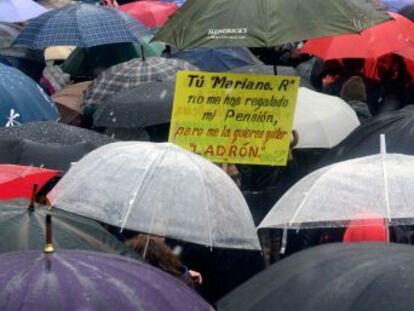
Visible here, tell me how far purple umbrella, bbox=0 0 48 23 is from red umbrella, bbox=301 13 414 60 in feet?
15.4

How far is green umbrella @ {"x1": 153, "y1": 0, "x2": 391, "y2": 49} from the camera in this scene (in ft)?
22.7

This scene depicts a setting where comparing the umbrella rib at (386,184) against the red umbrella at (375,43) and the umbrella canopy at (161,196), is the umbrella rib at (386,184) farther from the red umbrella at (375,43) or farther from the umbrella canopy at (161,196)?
the red umbrella at (375,43)

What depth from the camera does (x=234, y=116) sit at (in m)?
6.92

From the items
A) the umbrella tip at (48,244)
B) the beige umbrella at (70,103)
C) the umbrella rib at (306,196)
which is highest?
the umbrella tip at (48,244)

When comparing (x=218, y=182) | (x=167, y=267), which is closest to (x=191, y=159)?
(x=218, y=182)

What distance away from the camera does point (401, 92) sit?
9.64 meters

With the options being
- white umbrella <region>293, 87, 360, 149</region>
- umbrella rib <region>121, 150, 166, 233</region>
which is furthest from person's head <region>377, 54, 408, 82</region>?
umbrella rib <region>121, 150, 166, 233</region>

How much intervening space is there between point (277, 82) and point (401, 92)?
2925 millimetres

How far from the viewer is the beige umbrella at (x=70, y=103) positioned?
10.3 m

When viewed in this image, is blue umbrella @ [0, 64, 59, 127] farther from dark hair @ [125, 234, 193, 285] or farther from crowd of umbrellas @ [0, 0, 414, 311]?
dark hair @ [125, 234, 193, 285]

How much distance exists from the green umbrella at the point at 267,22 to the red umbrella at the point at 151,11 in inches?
298

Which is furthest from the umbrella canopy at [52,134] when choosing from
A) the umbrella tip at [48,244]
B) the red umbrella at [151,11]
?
the red umbrella at [151,11]

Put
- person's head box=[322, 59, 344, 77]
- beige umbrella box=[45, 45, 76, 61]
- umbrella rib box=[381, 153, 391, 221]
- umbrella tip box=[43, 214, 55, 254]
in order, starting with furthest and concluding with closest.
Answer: beige umbrella box=[45, 45, 76, 61] < person's head box=[322, 59, 344, 77] < umbrella rib box=[381, 153, 391, 221] < umbrella tip box=[43, 214, 55, 254]

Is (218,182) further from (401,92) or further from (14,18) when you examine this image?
(14,18)
